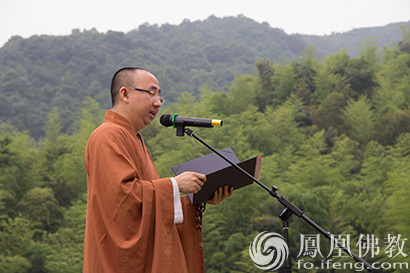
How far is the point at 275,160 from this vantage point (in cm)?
2247

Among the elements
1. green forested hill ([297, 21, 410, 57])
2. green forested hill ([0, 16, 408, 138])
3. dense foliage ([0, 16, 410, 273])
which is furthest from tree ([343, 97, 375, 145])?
green forested hill ([297, 21, 410, 57])

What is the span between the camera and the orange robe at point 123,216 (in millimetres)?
1936

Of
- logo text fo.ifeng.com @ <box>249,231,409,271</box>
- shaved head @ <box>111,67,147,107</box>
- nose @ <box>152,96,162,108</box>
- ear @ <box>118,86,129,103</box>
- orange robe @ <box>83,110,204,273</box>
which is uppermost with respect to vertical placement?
shaved head @ <box>111,67,147,107</box>

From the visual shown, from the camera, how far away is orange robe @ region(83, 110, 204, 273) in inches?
76.2

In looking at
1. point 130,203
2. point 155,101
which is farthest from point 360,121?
point 130,203

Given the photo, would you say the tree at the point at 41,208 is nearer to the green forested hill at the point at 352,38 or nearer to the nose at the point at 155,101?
the nose at the point at 155,101

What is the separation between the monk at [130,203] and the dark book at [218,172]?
88 millimetres

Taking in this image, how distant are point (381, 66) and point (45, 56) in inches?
1081

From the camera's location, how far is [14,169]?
20.9 meters

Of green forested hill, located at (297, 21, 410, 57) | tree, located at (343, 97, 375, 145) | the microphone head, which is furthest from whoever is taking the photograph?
green forested hill, located at (297, 21, 410, 57)

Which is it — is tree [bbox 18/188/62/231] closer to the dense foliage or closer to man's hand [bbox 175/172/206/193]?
the dense foliage

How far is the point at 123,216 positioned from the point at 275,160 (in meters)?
20.8

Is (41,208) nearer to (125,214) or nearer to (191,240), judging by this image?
(191,240)

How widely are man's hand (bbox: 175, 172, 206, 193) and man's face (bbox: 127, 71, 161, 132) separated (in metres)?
0.30
